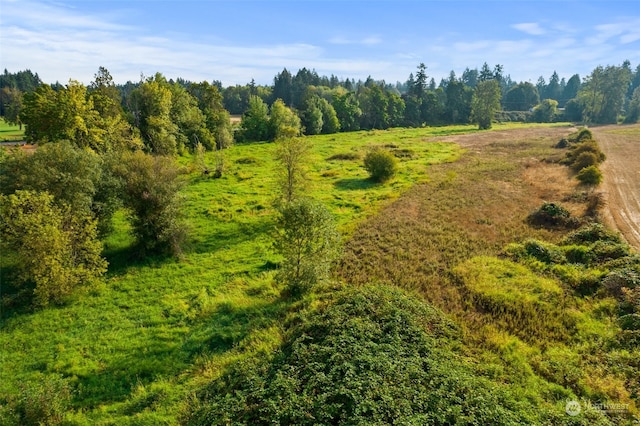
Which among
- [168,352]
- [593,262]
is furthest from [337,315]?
[593,262]

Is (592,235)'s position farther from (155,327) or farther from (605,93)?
(605,93)

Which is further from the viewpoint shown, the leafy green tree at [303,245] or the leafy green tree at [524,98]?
the leafy green tree at [524,98]

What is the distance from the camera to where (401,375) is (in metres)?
12.8

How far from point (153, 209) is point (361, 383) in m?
21.9

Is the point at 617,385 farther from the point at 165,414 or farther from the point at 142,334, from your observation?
the point at 142,334

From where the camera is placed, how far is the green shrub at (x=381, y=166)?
47.0m

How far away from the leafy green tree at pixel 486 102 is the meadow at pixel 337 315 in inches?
3188

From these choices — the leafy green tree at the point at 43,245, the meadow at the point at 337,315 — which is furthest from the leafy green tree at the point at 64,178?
the meadow at the point at 337,315

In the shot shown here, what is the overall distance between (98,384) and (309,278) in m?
11.5

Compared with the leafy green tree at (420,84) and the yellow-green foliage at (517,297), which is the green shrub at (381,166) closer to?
the yellow-green foliage at (517,297)

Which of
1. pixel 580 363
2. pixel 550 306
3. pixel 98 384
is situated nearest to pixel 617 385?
pixel 580 363

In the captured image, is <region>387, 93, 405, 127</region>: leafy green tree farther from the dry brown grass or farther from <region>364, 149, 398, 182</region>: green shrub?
<region>364, 149, 398, 182</region>: green shrub

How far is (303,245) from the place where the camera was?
70.5ft

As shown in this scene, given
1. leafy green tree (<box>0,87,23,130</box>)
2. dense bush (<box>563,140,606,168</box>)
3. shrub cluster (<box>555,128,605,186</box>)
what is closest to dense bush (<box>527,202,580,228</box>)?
shrub cluster (<box>555,128,605,186</box>)
